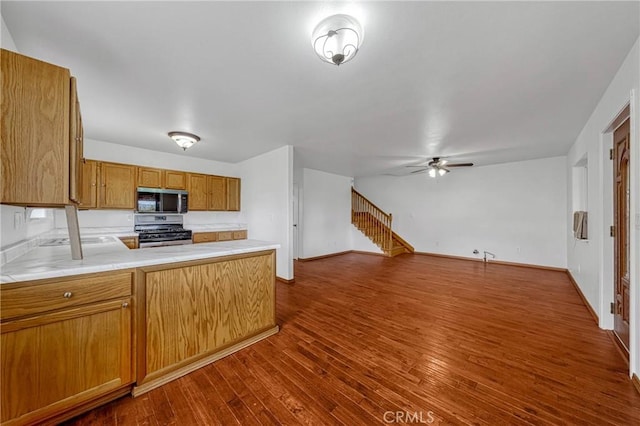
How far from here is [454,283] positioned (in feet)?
14.0

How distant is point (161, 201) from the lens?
4652mm

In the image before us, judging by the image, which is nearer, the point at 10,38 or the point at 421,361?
the point at 10,38

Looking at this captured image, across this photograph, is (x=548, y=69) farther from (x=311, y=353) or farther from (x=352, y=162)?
(x=352, y=162)

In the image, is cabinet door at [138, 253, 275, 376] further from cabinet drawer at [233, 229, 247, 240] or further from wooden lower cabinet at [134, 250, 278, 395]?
cabinet drawer at [233, 229, 247, 240]

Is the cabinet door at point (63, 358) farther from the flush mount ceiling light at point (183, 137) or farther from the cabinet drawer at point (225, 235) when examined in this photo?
the cabinet drawer at point (225, 235)

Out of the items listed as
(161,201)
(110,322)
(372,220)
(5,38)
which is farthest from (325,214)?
(5,38)

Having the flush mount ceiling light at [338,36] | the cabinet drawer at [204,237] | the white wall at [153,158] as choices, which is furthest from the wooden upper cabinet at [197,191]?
the flush mount ceiling light at [338,36]

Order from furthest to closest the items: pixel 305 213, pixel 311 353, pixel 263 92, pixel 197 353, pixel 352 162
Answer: pixel 305 213 < pixel 352 162 < pixel 263 92 < pixel 311 353 < pixel 197 353

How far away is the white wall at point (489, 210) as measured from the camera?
17.1 feet

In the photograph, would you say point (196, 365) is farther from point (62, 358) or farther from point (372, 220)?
point (372, 220)

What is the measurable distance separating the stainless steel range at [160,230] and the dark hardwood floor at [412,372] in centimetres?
293

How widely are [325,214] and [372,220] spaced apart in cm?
165

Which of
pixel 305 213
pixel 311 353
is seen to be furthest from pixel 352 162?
pixel 311 353

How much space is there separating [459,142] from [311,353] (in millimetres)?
3953
